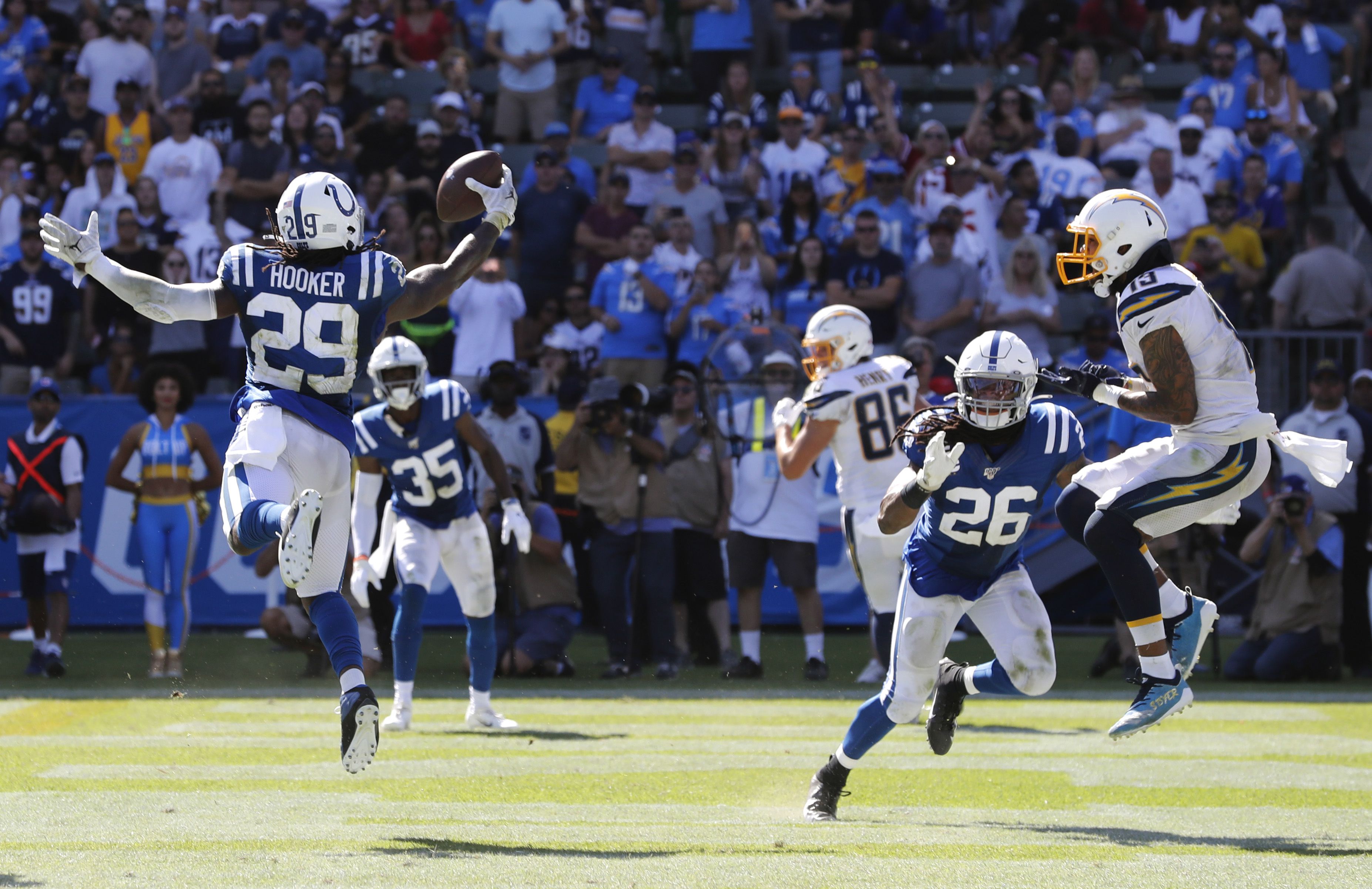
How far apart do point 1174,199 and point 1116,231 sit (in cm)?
771

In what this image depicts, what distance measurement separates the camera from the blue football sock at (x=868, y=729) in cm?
598

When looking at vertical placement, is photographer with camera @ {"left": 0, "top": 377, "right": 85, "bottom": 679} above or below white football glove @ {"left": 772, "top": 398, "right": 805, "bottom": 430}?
below

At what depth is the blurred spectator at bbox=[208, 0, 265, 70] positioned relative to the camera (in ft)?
51.7

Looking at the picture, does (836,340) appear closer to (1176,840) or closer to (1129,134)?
(1176,840)

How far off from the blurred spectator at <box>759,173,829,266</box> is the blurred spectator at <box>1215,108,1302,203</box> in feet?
9.55

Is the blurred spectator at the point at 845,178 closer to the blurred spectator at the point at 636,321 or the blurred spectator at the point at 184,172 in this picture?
the blurred spectator at the point at 636,321

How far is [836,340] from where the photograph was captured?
8328 millimetres

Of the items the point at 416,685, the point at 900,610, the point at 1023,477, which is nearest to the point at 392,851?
the point at 900,610

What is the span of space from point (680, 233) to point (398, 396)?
464cm

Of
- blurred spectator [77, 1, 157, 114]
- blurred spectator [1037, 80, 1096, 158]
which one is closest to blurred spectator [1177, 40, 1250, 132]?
blurred spectator [1037, 80, 1096, 158]

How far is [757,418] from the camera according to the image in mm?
11281

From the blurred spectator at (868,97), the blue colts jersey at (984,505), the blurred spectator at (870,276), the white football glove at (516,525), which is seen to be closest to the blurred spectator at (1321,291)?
the blurred spectator at (870,276)

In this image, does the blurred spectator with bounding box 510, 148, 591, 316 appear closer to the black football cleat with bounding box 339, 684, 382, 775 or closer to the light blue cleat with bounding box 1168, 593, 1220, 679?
the light blue cleat with bounding box 1168, 593, 1220, 679

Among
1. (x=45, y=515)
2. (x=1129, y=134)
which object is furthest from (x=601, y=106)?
(x=45, y=515)
